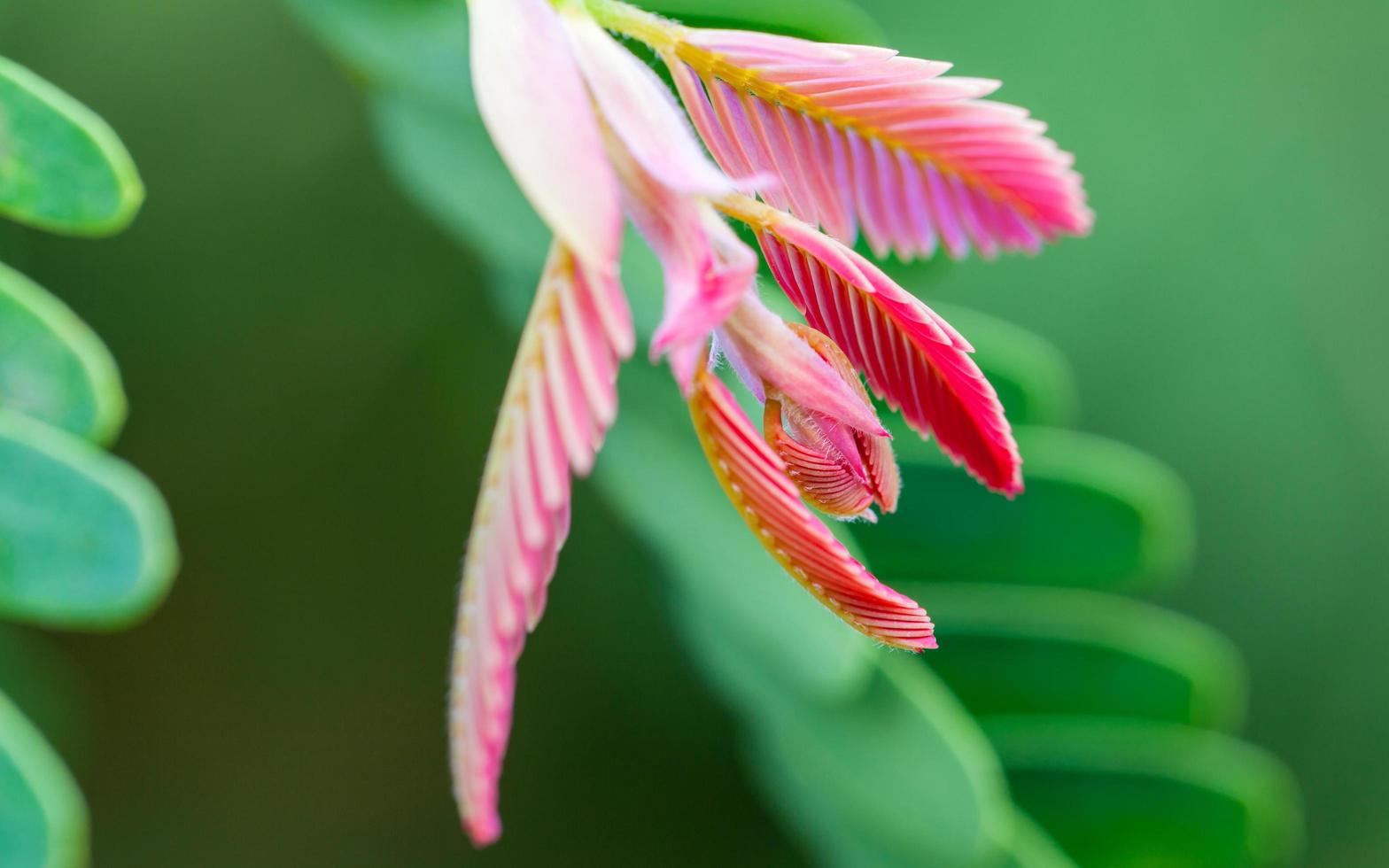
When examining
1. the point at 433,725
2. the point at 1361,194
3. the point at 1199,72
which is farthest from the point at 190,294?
the point at 1361,194

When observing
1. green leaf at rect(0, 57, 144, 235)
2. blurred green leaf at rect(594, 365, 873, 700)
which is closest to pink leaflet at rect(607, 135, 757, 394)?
green leaf at rect(0, 57, 144, 235)

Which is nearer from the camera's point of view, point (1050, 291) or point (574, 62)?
point (574, 62)

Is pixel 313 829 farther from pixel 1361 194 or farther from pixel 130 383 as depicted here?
pixel 1361 194

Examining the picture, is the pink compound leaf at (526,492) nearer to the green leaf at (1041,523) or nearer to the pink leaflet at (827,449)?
the pink leaflet at (827,449)

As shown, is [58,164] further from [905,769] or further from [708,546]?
[905,769]

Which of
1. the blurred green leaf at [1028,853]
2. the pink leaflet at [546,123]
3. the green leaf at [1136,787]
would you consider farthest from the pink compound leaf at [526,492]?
the green leaf at [1136,787]

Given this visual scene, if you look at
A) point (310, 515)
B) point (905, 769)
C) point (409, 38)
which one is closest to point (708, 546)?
point (905, 769)

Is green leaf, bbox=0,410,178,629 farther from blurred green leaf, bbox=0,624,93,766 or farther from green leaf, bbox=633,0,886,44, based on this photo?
blurred green leaf, bbox=0,624,93,766
